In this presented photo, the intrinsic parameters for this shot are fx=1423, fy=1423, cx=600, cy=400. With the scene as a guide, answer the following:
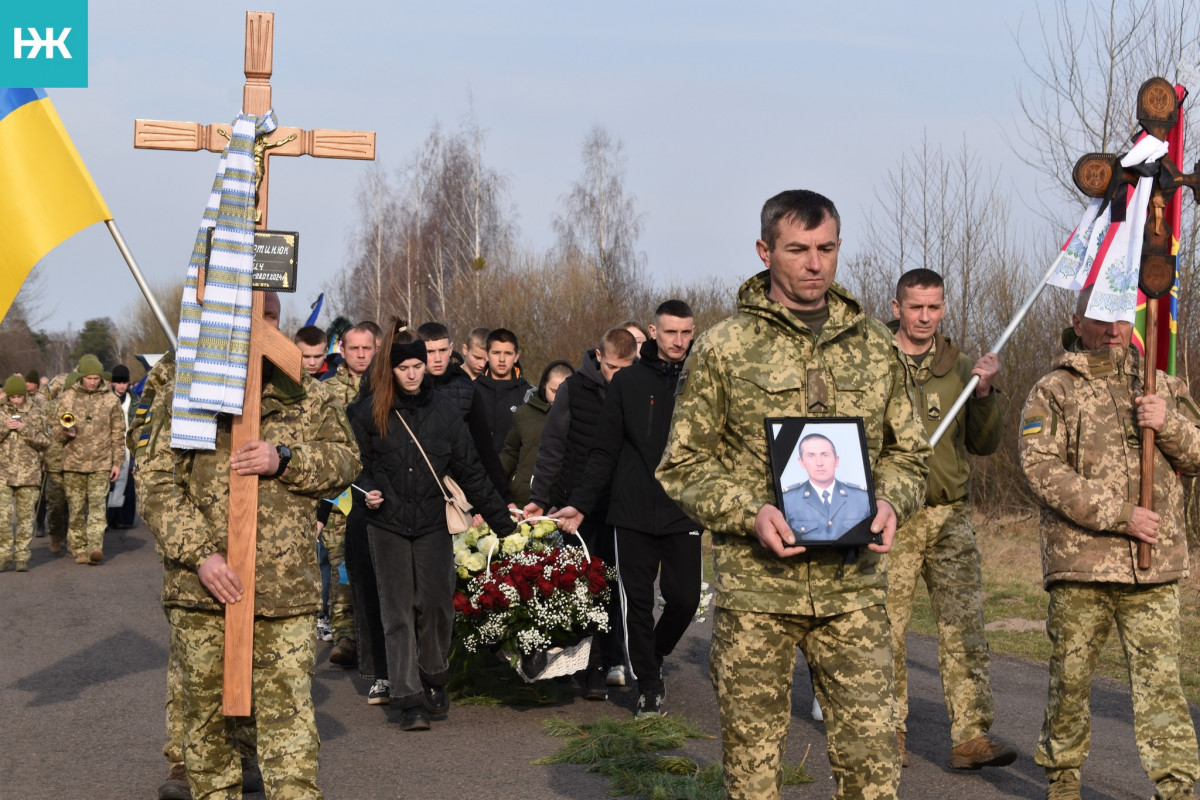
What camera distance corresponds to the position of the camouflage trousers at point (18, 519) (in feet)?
57.0

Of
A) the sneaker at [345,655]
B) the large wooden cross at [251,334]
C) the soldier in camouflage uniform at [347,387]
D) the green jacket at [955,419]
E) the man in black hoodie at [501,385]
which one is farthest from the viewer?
the man in black hoodie at [501,385]

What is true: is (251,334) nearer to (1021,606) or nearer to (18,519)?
(1021,606)

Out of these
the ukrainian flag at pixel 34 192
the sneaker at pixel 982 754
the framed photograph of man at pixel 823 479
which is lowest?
the sneaker at pixel 982 754

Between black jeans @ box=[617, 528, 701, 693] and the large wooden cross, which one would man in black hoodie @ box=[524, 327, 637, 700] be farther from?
the large wooden cross

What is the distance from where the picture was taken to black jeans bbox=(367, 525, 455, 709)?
843cm

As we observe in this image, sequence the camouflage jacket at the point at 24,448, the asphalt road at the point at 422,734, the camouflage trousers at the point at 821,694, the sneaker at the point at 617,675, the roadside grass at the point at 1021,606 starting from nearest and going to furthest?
1. the camouflage trousers at the point at 821,694
2. the asphalt road at the point at 422,734
3. the sneaker at the point at 617,675
4. the roadside grass at the point at 1021,606
5. the camouflage jacket at the point at 24,448

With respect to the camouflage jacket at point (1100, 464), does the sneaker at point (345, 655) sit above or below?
below

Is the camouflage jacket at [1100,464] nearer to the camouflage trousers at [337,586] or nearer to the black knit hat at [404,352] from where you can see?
the black knit hat at [404,352]

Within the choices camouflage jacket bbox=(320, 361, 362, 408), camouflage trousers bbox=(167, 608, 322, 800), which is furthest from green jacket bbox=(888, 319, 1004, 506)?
camouflage jacket bbox=(320, 361, 362, 408)

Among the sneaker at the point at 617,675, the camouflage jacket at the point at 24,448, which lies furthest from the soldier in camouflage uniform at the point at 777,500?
the camouflage jacket at the point at 24,448

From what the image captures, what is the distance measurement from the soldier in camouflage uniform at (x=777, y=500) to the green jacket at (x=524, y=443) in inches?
264

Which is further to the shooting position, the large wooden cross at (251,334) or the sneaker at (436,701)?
the sneaker at (436,701)

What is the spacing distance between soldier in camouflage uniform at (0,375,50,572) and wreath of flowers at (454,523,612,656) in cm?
1025

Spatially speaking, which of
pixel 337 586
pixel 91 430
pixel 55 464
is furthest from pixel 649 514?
pixel 55 464
